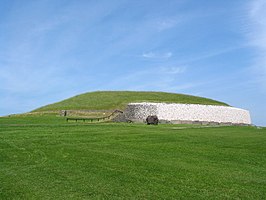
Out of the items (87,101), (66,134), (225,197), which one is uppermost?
(87,101)

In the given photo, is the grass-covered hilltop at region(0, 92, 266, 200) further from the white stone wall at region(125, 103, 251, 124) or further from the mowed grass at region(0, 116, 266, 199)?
the white stone wall at region(125, 103, 251, 124)

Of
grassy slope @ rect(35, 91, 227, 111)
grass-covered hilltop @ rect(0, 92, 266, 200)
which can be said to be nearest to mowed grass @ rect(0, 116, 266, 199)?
grass-covered hilltop @ rect(0, 92, 266, 200)

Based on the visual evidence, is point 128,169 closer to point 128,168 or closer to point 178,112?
point 128,168

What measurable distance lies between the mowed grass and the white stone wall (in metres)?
33.0

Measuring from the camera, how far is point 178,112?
54.7 metres

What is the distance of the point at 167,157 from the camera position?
50.4 feet

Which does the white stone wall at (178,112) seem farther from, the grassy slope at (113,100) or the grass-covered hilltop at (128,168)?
the grass-covered hilltop at (128,168)

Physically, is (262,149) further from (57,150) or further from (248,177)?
(57,150)

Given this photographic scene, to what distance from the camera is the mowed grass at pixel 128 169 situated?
959 centimetres

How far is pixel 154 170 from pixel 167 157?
309cm

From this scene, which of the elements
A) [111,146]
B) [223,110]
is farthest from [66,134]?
[223,110]

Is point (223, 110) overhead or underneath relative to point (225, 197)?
overhead

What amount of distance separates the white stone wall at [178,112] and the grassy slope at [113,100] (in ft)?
27.4

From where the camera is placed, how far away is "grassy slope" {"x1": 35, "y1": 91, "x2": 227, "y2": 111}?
6669cm
